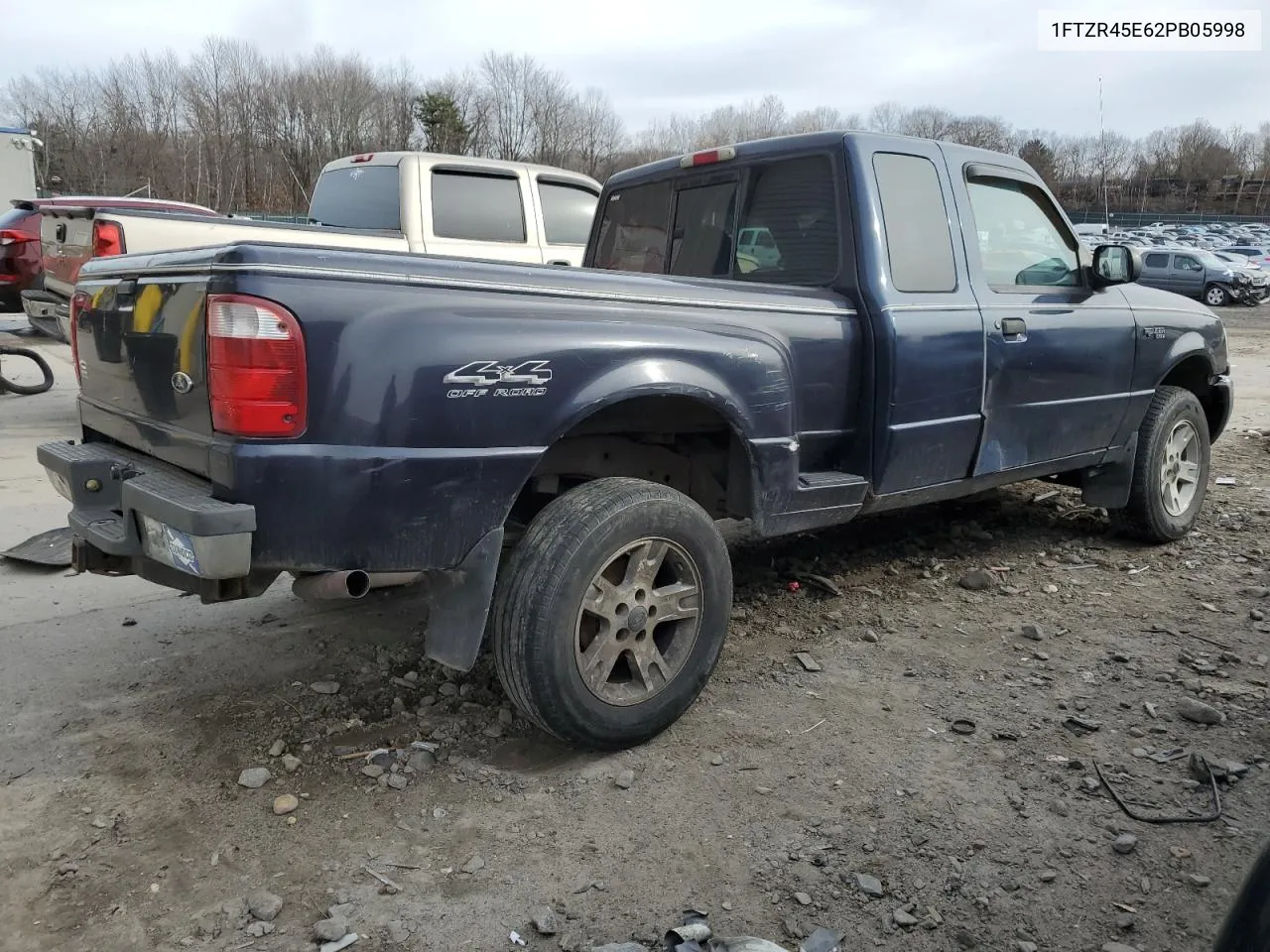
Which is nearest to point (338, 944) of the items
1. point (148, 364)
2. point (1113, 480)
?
point (148, 364)

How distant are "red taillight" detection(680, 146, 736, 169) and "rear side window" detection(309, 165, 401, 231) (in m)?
3.80

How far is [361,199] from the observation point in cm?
792

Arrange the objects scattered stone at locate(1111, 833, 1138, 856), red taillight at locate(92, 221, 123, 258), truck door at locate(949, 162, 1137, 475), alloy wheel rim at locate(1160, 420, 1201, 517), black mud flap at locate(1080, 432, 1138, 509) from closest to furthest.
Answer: scattered stone at locate(1111, 833, 1138, 856)
truck door at locate(949, 162, 1137, 475)
black mud flap at locate(1080, 432, 1138, 509)
alloy wheel rim at locate(1160, 420, 1201, 517)
red taillight at locate(92, 221, 123, 258)

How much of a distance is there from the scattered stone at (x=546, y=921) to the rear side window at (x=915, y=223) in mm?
2616

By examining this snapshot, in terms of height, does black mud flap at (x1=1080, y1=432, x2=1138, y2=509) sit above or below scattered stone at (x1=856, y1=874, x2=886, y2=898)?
above

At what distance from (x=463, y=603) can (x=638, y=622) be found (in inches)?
22.0

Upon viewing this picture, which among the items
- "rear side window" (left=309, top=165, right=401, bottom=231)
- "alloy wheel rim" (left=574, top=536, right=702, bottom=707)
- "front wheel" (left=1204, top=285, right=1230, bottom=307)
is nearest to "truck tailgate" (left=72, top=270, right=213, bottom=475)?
"alloy wheel rim" (left=574, top=536, right=702, bottom=707)

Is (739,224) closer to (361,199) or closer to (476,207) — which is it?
(476,207)

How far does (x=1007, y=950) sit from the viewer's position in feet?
7.18

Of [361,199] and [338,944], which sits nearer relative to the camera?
[338,944]

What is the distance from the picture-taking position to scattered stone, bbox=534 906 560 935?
2.25 metres

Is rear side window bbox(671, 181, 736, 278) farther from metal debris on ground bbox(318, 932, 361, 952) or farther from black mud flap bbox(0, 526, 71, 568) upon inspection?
black mud flap bbox(0, 526, 71, 568)

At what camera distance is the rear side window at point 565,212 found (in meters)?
8.15

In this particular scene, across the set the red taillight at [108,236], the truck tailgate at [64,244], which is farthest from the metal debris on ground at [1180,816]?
the truck tailgate at [64,244]
